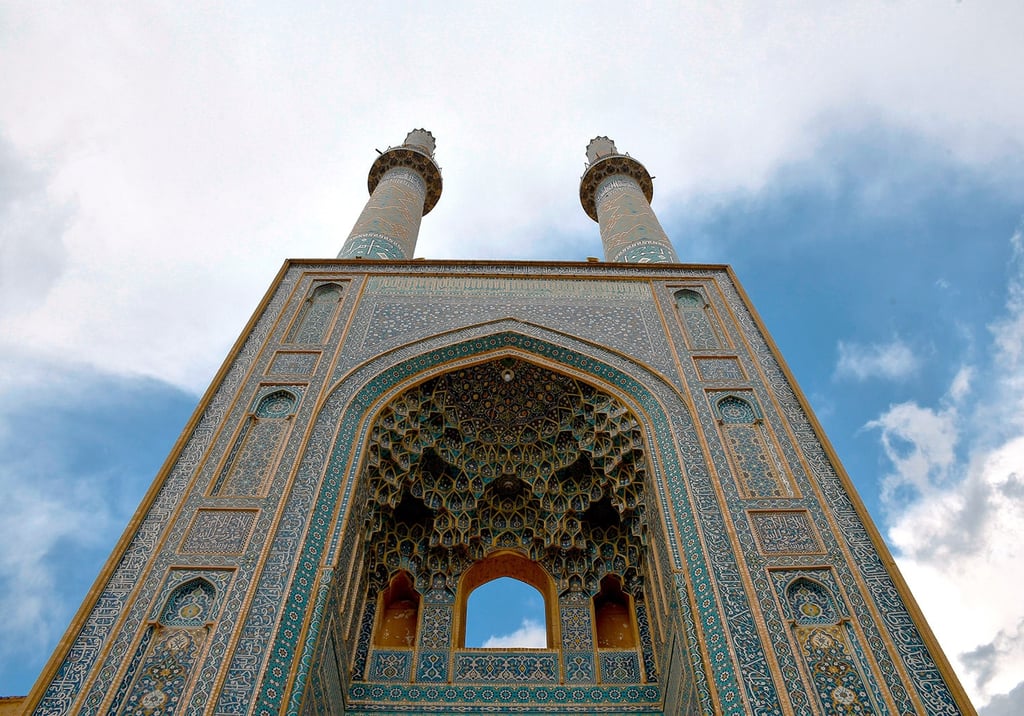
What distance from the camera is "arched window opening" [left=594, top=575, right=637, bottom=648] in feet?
18.7

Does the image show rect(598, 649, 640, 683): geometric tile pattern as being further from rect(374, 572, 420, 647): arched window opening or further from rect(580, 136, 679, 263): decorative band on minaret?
rect(580, 136, 679, 263): decorative band on minaret

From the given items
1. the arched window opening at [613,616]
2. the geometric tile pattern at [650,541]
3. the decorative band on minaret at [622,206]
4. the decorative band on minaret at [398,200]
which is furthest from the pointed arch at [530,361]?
the decorative band on minaret at [398,200]

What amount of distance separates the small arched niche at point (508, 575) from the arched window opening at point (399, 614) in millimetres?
396

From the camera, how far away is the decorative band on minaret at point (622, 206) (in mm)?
9438

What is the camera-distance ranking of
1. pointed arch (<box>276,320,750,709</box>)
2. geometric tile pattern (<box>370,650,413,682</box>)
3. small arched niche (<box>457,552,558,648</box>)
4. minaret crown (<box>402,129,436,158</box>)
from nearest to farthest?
pointed arch (<box>276,320,750,709</box>), geometric tile pattern (<box>370,650,413,682</box>), small arched niche (<box>457,552,558,648</box>), minaret crown (<box>402,129,436,158</box>)

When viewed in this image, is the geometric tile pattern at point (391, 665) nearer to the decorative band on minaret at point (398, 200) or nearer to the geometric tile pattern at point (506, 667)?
the geometric tile pattern at point (506, 667)

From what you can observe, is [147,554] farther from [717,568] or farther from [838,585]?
[838,585]

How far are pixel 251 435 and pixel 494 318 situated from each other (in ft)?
7.73

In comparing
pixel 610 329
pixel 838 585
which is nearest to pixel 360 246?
pixel 610 329

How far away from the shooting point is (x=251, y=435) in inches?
210

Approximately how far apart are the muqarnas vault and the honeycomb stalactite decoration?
19 millimetres

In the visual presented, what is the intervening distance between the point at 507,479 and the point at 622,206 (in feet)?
18.6

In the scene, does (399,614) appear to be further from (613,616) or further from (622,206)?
(622,206)

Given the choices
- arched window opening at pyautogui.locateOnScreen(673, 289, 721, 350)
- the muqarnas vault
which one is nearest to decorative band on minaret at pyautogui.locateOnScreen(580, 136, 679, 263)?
arched window opening at pyautogui.locateOnScreen(673, 289, 721, 350)
